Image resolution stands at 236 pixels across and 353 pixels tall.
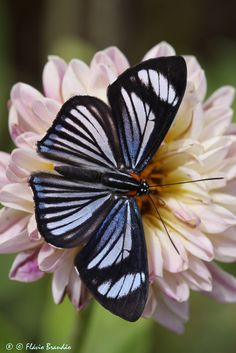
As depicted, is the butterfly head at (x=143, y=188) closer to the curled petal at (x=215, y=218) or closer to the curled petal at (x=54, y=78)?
the curled petal at (x=215, y=218)

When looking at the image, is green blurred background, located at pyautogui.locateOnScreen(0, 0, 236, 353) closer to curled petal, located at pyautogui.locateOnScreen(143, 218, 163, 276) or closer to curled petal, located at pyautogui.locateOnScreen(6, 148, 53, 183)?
curled petal, located at pyautogui.locateOnScreen(143, 218, 163, 276)

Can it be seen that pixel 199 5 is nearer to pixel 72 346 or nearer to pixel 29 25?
pixel 29 25

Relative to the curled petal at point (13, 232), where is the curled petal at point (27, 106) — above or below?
above

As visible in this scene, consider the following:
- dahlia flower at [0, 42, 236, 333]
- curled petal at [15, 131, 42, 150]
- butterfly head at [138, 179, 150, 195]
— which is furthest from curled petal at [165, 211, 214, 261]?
curled petal at [15, 131, 42, 150]

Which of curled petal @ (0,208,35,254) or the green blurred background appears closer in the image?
curled petal @ (0,208,35,254)

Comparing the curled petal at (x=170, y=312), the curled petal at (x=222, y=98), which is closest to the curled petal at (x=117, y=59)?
the curled petal at (x=222, y=98)

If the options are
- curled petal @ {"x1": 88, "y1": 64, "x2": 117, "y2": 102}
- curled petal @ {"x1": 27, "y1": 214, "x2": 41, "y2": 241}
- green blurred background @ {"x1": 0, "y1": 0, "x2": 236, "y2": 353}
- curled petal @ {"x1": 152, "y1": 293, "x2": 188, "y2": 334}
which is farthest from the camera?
green blurred background @ {"x1": 0, "y1": 0, "x2": 236, "y2": 353}

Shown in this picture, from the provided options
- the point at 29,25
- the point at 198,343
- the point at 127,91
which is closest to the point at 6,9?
the point at 29,25
